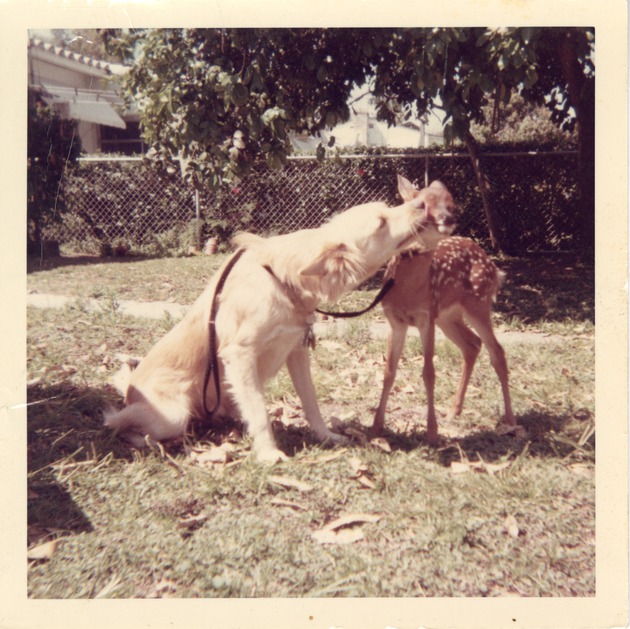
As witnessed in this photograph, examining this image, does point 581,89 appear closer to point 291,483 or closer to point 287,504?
point 291,483

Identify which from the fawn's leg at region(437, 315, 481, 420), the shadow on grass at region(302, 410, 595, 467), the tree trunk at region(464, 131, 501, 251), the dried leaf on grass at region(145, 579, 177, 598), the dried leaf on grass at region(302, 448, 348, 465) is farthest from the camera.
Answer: the tree trunk at region(464, 131, 501, 251)

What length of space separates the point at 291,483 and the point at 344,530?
1.37 feet

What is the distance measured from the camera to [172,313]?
243 inches

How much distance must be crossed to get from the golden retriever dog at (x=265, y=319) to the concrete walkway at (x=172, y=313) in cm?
215

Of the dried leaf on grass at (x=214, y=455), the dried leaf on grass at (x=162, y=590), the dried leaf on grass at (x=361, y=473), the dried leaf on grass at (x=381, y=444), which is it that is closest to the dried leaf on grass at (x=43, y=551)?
the dried leaf on grass at (x=162, y=590)

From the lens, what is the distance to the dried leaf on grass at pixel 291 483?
114 inches

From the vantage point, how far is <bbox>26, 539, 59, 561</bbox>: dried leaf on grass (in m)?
2.48

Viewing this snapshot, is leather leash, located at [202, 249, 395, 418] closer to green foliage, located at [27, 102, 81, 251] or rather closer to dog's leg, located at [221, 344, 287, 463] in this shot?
dog's leg, located at [221, 344, 287, 463]

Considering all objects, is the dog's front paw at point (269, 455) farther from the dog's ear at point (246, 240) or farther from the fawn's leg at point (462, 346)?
the fawn's leg at point (462, 346)

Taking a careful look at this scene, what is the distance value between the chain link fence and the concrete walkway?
2673mm

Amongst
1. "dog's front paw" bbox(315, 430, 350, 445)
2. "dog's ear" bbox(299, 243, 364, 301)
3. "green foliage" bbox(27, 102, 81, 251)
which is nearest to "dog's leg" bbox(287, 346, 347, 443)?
"dog's front paw" bbox(315, 430, 350, 445)
